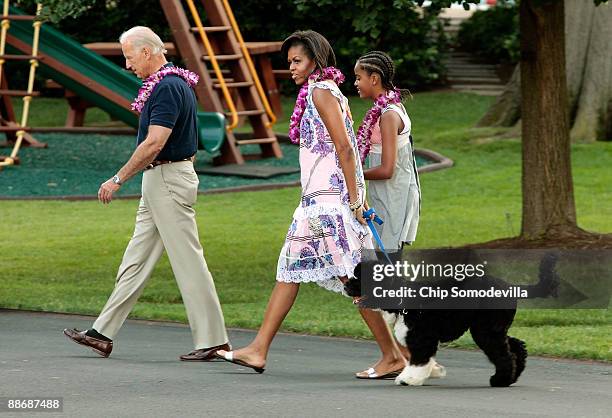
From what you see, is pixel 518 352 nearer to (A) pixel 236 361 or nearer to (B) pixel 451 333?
(B) pixel 451 333

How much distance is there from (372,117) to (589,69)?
571 inches

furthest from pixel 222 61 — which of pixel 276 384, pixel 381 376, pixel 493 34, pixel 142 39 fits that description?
pixel 276 384

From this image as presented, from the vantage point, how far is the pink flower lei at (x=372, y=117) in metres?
7.92

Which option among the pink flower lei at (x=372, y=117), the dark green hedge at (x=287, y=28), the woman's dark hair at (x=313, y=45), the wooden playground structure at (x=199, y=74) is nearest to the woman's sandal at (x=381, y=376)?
the pink flower lei at (x=372, y=117)

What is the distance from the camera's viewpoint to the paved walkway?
6.71 m

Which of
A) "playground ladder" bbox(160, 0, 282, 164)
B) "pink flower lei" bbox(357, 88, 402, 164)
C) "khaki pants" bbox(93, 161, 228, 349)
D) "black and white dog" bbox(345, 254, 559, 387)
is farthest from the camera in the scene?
"playground ladder" bbox(160, 0, 282, 164)

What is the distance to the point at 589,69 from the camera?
21.9 metres

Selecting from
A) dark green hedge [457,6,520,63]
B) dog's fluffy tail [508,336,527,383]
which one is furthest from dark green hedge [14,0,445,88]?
dog's fluffy tail [508,336,527,383]

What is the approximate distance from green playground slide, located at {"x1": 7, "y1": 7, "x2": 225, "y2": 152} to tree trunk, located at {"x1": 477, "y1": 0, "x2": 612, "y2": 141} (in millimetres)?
5455

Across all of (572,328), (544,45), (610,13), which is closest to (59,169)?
(610,13)

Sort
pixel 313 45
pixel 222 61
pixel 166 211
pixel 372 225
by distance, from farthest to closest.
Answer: pixel 222 61
pixel 166 211
pixel 372 225
pixel 313 45

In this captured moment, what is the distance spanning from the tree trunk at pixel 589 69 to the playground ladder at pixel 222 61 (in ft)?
15.2

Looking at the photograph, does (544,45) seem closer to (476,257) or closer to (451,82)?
(476,257)

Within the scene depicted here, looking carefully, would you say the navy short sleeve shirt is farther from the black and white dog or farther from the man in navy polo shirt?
the black and white dog
